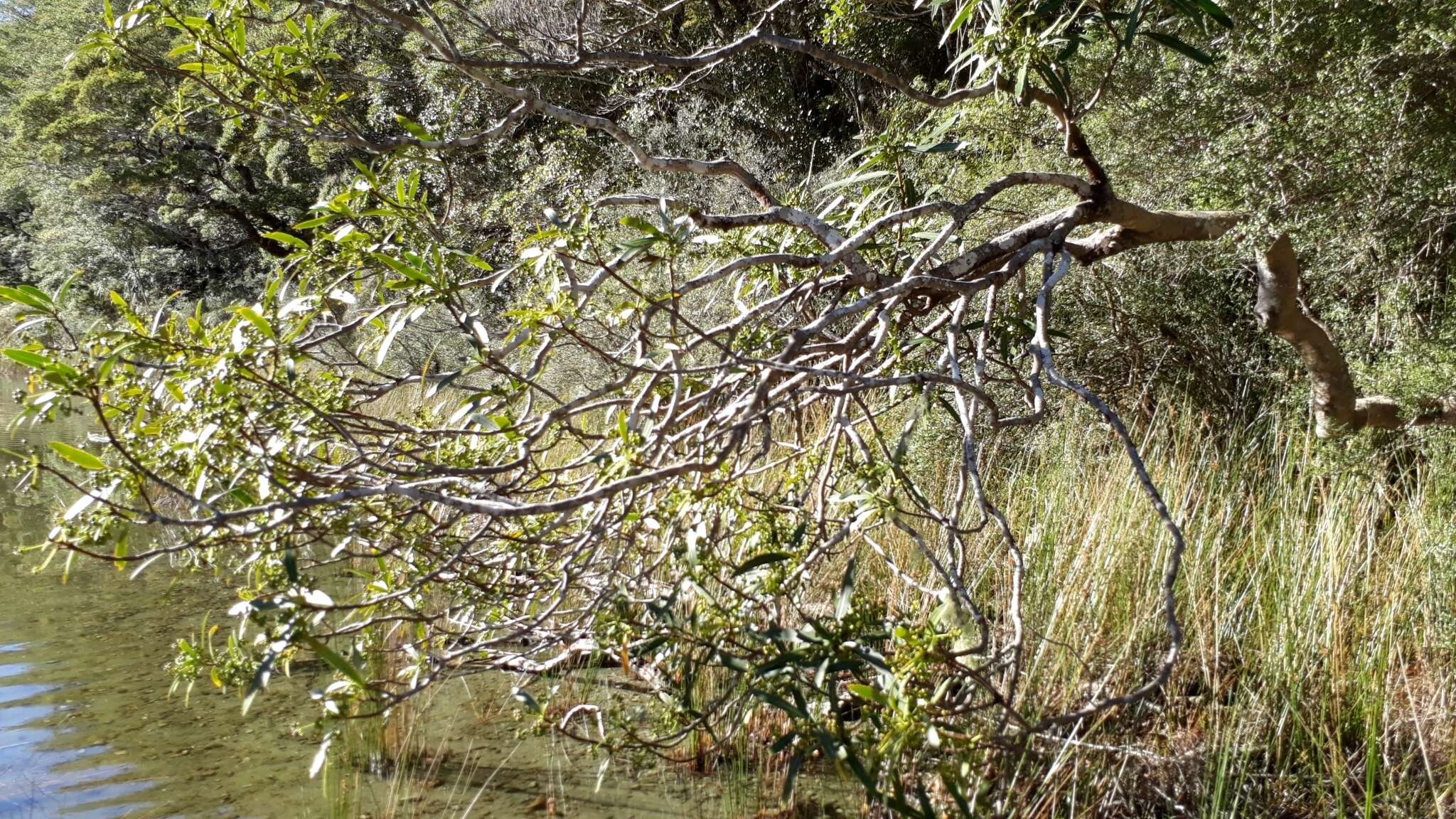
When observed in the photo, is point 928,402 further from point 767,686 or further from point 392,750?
point 392,750

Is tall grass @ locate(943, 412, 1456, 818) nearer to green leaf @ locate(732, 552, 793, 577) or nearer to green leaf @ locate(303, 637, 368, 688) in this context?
green leaf @ locate(732, 552, 793, 577)

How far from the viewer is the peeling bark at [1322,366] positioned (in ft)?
9.12

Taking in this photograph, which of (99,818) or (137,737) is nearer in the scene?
(99,818)

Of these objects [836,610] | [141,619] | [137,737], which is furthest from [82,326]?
[836,610]

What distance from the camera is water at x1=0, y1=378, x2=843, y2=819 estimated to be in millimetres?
3025

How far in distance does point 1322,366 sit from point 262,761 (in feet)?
12.1

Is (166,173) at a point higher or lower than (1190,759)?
higher

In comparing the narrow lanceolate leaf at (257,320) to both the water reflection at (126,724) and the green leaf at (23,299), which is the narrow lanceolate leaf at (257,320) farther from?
the water reflection at (126,724)

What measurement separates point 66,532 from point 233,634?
0.40 metres

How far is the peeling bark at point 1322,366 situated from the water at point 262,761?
1978 mm

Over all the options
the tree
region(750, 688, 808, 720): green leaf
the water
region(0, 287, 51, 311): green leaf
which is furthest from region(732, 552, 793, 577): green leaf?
region(0, 287, 51, 311): green leaf

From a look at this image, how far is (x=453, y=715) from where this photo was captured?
12.1 feet

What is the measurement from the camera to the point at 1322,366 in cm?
302

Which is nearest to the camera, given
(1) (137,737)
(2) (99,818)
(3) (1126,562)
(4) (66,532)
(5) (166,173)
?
(4) (66,532)
